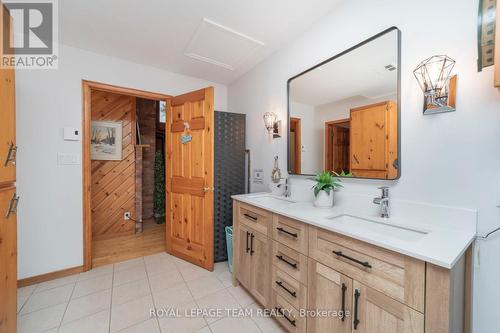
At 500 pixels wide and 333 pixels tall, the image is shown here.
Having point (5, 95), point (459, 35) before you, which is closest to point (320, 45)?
point (459, 35)

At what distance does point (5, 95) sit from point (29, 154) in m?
1.33

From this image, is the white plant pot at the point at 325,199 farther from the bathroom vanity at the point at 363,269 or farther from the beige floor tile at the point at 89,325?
the beige floor tile at the point at 89,325

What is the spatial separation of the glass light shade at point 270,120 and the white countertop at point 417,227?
114 cm

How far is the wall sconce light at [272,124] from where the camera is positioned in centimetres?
231

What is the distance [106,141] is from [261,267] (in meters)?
3.29

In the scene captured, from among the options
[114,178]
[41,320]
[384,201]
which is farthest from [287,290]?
[114,178]

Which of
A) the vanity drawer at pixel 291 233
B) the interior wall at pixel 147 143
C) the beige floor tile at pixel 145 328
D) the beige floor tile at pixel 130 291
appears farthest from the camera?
the interior wall at pixel 147 143

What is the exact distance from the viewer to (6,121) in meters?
1.12

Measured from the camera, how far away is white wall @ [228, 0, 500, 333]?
0.98 metres

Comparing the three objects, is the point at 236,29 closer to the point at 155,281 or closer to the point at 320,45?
the point at 320,45

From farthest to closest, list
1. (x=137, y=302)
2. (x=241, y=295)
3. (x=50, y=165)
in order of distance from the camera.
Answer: (x=50, y=165)
(x=241, y=295)
(x=137, y=302)

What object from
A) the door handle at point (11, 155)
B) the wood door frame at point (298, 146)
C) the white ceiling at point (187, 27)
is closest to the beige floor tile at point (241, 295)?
the wood door frame at point (298, 146)

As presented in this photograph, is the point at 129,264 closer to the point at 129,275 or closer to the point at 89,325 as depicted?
the point at 129,275

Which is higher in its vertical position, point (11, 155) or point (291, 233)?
point (11, 155)
